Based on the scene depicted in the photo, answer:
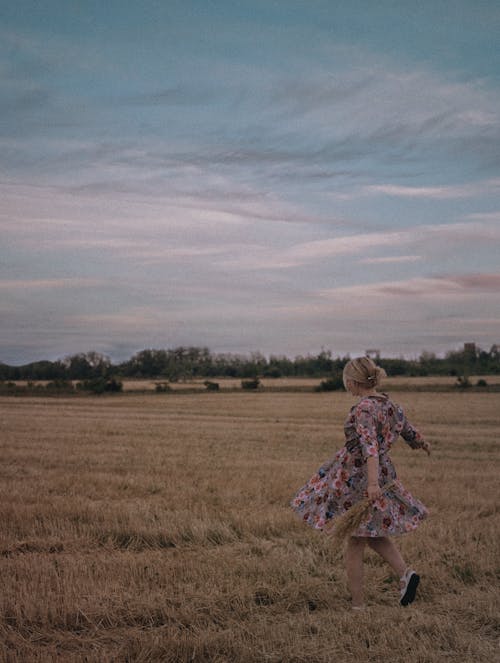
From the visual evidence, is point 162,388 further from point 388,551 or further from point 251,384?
point 388,551

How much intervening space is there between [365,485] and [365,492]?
0.06 m

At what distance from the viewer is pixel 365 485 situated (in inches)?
226

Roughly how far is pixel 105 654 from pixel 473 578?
354 cm

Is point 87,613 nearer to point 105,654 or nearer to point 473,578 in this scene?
point 105,654

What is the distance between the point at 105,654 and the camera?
458cm

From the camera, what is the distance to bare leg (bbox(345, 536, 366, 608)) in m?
5.65

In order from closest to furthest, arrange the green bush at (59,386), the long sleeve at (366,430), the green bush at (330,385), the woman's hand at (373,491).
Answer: the woman's hand at (373,491)
the long sleeve at (366,430)
the green bush at (330,385)
the green bush at (59,386)

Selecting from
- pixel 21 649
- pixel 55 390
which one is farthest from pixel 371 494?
pixel 55 390

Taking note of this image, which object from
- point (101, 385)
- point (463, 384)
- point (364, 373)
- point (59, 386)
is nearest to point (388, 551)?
point (364, 373)

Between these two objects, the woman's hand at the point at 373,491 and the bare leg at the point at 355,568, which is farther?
the bare leg at the point at 355,568

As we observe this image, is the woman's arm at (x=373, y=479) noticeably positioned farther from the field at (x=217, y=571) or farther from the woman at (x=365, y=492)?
the field at (x=217, y=571)

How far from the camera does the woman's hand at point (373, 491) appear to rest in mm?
5344

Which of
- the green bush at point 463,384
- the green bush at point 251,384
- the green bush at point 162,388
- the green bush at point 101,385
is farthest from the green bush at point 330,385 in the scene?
the green bush at point 101,385

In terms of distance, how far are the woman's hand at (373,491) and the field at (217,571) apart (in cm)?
90
